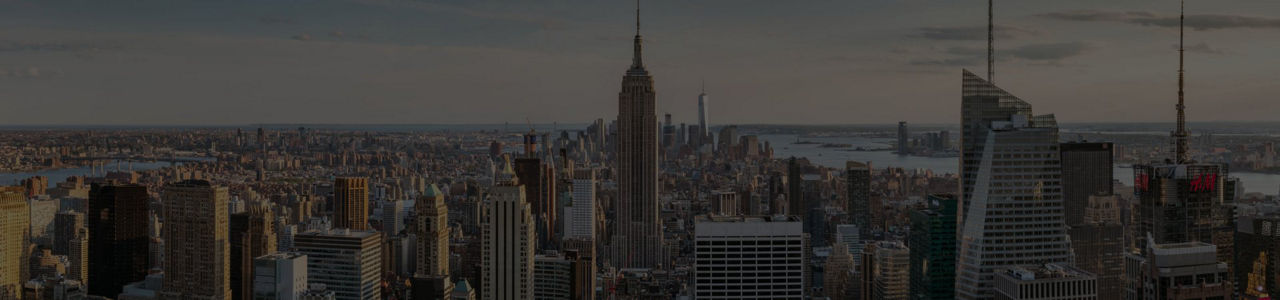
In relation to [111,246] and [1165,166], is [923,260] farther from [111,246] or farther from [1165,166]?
[111,246]

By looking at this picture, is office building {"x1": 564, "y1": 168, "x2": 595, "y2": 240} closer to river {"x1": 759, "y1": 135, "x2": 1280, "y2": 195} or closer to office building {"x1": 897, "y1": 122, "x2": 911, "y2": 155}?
river {"x1": 759, "y1": 135, "x2": 1280, "y2": 195}

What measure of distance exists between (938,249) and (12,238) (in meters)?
27.5

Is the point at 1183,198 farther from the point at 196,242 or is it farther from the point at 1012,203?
the point at 196,242

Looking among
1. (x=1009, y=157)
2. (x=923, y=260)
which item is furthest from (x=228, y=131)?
(x=1009, y=157)

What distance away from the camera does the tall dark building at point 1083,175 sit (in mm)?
23484

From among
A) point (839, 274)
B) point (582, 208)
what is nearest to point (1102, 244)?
point (839, 274)

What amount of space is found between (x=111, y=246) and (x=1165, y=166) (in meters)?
31.2

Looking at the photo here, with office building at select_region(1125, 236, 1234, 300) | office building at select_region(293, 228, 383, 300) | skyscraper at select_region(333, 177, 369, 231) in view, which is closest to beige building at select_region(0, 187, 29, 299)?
office building at select_region(293, 228, 383, 300)

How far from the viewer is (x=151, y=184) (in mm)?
31312

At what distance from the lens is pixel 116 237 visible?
33.5 m

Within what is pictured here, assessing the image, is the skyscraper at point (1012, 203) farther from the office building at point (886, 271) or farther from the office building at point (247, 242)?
the office building at point (247, 242)

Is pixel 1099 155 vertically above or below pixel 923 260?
above

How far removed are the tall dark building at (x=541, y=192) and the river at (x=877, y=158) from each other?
30.6 feet

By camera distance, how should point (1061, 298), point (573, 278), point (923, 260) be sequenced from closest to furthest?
point (1061, 298) < point (923, 260) < point (573, 278)
